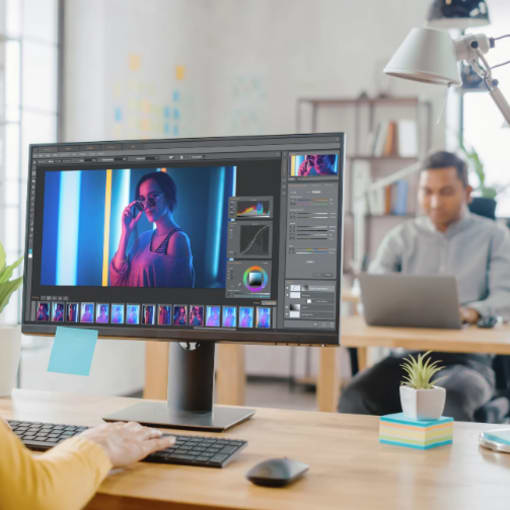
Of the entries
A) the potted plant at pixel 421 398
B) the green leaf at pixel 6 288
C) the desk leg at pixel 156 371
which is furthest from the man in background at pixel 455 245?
the green leaf at pixel 6 288

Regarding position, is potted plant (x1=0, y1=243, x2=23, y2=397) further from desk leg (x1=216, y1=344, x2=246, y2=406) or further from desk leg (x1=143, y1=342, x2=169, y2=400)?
desk leg (x1=216, y1=344, x2=246, y2=406)

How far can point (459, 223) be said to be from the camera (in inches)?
125

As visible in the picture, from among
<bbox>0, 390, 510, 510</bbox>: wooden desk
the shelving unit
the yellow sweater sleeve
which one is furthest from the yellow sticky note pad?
the yellow sweater sleeve

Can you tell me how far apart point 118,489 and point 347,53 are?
467 centimetres

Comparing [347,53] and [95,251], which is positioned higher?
[347,53]

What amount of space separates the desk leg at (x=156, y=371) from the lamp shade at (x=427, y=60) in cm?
116

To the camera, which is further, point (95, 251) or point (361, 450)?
point (95, 251)

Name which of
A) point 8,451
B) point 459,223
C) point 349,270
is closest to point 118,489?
point 8,451

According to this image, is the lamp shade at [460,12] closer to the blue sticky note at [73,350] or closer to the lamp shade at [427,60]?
the lamp shade at [427,60]

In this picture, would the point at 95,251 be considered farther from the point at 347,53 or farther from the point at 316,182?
the point at 347,53

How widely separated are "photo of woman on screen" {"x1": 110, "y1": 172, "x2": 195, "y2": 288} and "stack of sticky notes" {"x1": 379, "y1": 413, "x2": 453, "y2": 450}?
411 mm

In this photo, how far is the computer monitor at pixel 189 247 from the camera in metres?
1.29

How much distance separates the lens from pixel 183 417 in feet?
4.35

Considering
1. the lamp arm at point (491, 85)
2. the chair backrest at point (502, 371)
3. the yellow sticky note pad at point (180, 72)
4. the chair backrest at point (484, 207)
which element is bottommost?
the chair backrest at point (502, 371)
